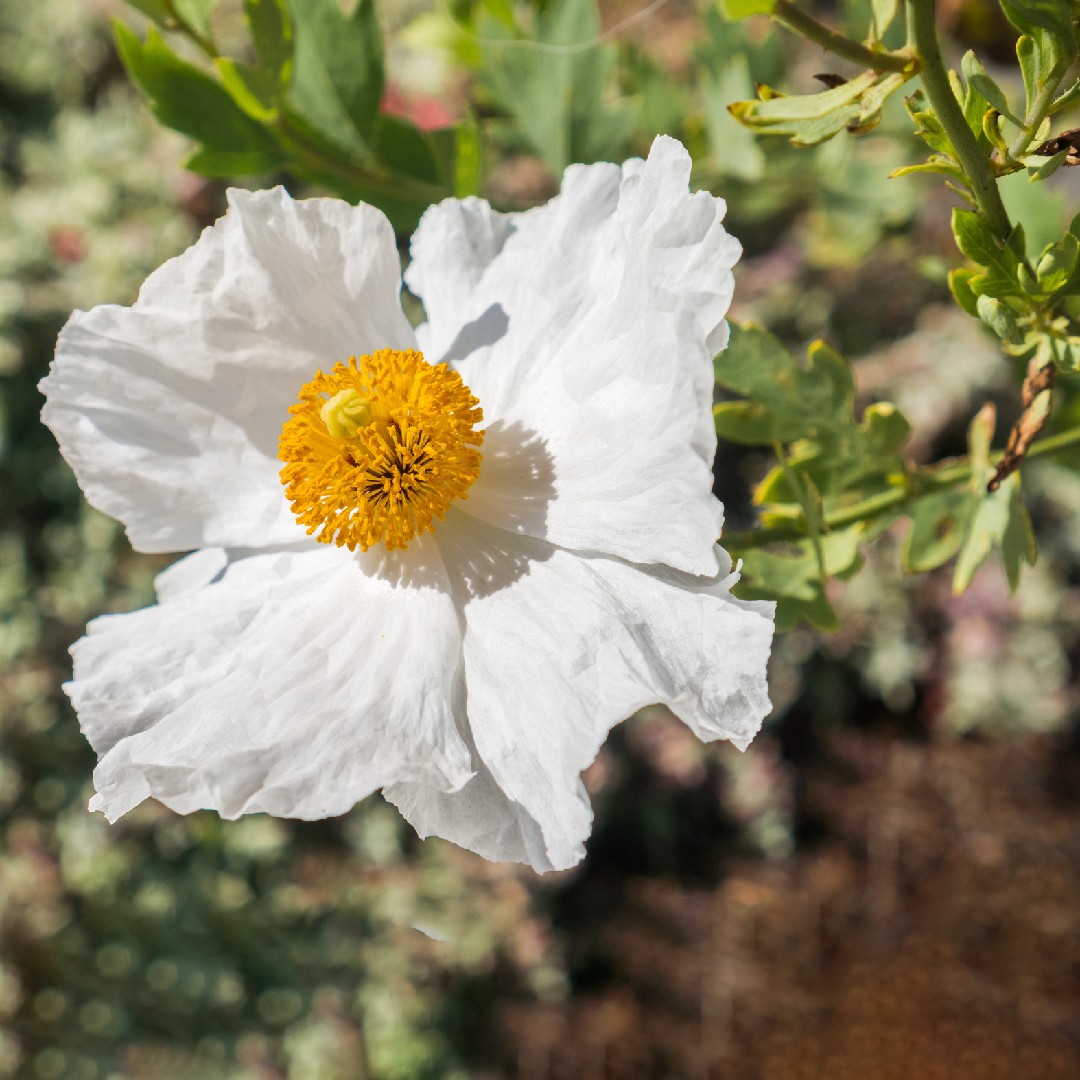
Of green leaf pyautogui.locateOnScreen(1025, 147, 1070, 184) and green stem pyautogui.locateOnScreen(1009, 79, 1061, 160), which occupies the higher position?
green stem pyautogui.locateOnScreen(1009, 79, 1061, 160)

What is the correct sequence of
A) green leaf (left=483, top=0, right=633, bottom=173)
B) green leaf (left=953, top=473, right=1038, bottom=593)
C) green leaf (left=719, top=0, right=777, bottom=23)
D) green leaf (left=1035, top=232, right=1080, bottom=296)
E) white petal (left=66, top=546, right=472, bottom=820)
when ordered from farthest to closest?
green leaf (left=483, top=0, right=633, bottom=173), green leaf (left=953, top=473, right=1038, bottom=593), white petal (left=66, top=546, right=472, bottom=820), green leaf (left=1035, top=232, right=1080, bottom=296), green leaf (left=719, top=0, right=777, bottom=23)

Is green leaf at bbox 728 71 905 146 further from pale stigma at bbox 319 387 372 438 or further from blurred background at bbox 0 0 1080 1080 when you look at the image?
blurred background at bbox 0 0 1080 1080

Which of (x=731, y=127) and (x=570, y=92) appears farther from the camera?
(x=731, y=127)

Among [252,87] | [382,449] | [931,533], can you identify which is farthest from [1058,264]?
[252,87]

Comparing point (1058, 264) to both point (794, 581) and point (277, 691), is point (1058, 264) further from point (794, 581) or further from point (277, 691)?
point (277, 691)

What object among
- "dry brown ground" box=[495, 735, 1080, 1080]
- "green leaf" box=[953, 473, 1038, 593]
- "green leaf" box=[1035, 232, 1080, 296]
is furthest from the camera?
"dry brown ground" box=[495, 735, 1080, 1080]

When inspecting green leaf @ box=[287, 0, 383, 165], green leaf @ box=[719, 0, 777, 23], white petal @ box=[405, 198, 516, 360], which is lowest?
white petal @ box=[405, 198, 516, 360]

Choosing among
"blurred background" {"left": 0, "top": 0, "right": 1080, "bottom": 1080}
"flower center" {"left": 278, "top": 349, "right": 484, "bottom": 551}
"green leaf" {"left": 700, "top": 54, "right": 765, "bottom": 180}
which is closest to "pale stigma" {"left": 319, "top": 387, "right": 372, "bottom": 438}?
"flower center" {"left": 278, "top": 349, "right": 484, "bottom": 551}

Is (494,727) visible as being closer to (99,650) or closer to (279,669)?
(279,669)
